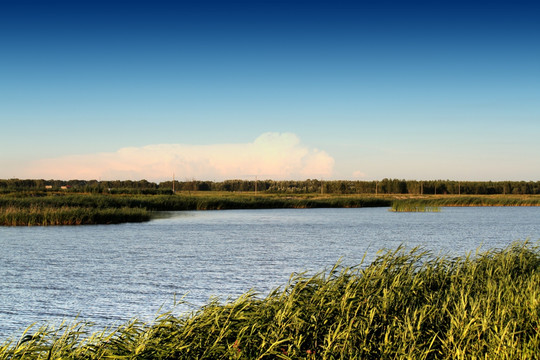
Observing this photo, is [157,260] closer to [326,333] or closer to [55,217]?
[326,333]

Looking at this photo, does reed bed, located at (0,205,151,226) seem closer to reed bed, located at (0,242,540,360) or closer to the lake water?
the lake water

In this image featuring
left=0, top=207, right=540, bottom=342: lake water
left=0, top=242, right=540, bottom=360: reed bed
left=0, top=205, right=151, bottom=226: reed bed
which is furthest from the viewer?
left=0, top=205, right=151, bottom=226: reed bed

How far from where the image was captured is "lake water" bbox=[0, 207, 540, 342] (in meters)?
13.7

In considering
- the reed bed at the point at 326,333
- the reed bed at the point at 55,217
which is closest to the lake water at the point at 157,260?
the reed bed at the point at 55,217

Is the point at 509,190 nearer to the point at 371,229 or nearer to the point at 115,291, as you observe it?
the point at 371,229

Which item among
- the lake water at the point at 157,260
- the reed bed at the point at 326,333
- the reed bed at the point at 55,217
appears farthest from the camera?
the reed bed at the point at 55,217

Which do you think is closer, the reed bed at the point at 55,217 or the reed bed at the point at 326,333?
the reed bed at the point at 326,333

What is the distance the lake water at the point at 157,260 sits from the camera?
45.0 feet

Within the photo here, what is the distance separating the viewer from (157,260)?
22391mm

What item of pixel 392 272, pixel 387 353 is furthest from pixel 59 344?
pixel 392 272

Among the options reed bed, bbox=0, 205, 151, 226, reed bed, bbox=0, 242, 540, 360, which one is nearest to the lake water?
reed bed, bbox=0, 205, 151, 226

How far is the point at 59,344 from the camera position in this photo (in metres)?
7.23

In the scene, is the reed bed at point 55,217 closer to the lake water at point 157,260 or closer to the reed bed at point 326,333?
the lake water at point 157,260

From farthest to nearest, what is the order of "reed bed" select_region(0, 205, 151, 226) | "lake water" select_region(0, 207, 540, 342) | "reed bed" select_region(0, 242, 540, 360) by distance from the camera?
"reed bed" select_region(0, 205, 151, 226) < "lake water" select_region(0, 207, 540, 342) < "reed bed" select_region(0, 242, 540, 360)
